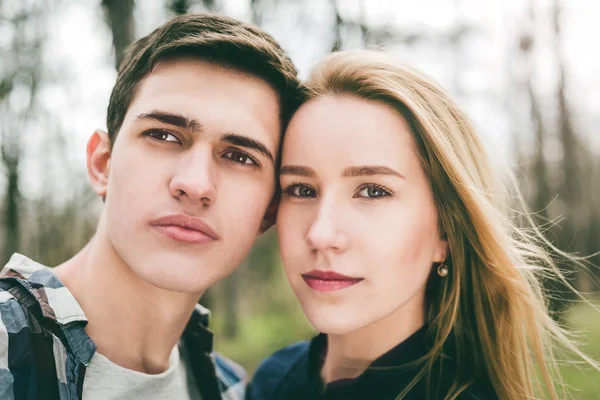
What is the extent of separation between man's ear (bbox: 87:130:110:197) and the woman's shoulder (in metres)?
1.41

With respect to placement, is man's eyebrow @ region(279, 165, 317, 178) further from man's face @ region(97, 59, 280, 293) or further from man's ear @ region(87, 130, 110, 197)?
man's ear @ region(87, 130, 110, 197)

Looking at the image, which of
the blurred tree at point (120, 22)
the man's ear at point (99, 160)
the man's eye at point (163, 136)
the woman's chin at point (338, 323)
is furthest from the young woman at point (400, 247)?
the blurred tree at point (120, 22)

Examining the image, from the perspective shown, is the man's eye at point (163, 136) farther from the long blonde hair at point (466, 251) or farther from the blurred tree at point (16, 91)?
the blurred tree at point (16, 91)

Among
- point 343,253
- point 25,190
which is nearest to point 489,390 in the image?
point 343,253

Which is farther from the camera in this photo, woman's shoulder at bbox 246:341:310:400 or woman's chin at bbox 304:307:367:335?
woman's shoulder at bbox 246:341:310:400

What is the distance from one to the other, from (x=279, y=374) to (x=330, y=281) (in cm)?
108

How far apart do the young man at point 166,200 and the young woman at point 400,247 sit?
21 centimetres

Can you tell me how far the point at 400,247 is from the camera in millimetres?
2168

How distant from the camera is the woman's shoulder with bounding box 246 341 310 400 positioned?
2852 millimetres

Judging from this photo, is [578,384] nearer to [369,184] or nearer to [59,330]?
[369,184]

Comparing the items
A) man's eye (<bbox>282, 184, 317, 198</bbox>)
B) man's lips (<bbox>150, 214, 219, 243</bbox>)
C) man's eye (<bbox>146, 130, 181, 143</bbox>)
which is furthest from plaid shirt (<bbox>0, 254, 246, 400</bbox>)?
man's eye (<bbox>282, 184, 317, 198</bbox>)

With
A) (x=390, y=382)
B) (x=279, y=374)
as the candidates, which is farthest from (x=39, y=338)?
(x=279, y=374)

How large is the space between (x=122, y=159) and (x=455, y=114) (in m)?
1.57

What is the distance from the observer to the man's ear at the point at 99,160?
253 centimetres
